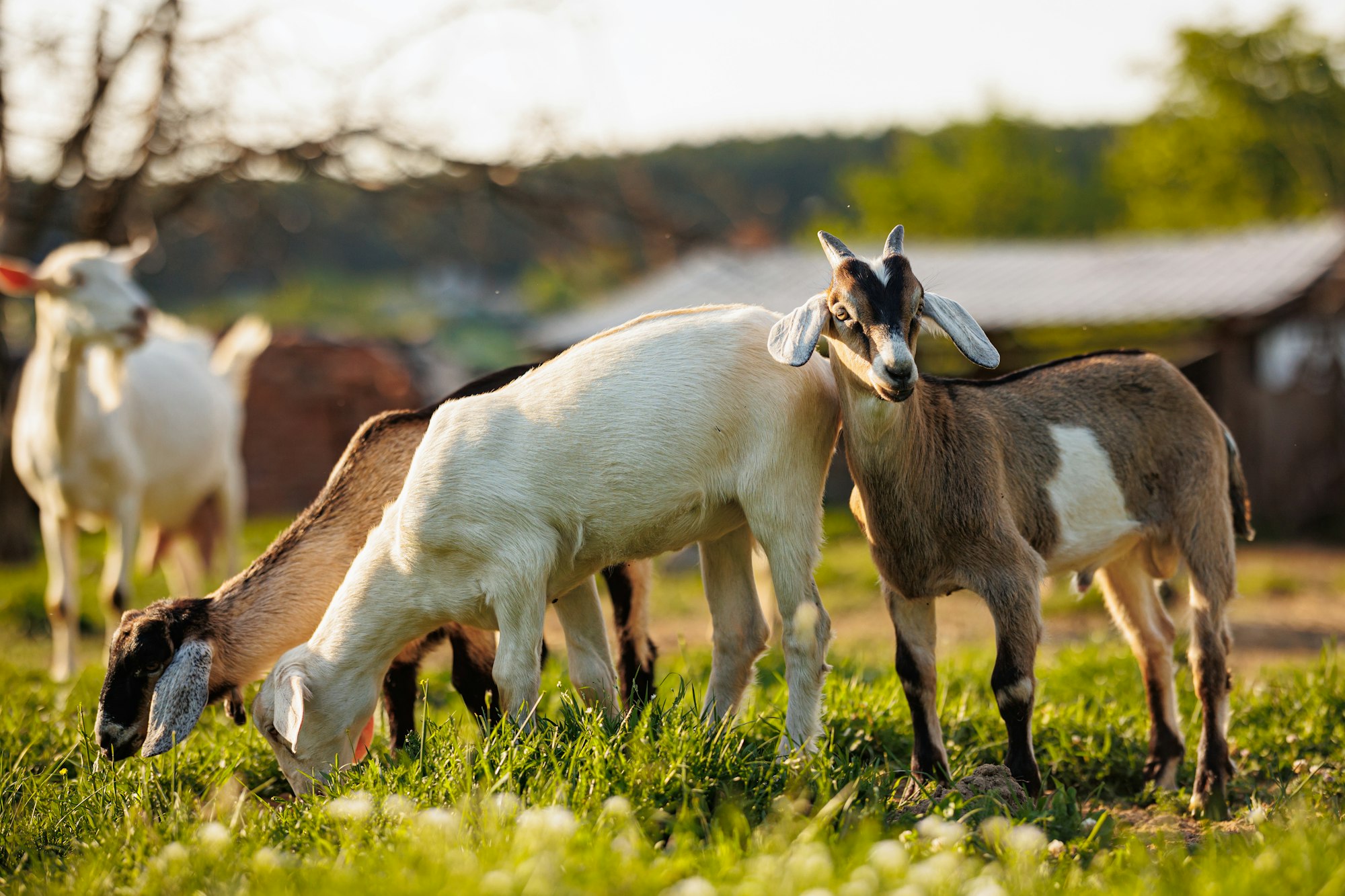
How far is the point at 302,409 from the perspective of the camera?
16844 mm

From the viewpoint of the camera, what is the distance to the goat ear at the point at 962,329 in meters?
3.57

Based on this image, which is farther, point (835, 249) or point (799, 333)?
point (835, 249)

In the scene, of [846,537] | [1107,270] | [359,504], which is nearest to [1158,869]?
[359,504]

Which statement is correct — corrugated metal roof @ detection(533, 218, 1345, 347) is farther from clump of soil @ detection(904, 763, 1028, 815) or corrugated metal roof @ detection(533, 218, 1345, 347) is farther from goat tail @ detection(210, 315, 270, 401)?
clump of soil @ detection(904, 763, 1028, 815)

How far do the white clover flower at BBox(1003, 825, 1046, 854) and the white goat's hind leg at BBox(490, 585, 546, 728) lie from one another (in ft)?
4.87

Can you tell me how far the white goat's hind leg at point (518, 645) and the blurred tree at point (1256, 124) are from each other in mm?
37661

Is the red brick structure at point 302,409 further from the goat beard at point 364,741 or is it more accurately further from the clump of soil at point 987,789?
the clump of soil at point 987,789

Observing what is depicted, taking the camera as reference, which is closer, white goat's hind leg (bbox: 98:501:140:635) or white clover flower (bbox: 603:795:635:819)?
white clover flower (bbox: 603:795:635:819)

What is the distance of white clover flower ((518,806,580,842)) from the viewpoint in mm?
2602

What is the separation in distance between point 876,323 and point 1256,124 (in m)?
38.6

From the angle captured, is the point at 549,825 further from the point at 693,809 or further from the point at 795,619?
the point at 795,619

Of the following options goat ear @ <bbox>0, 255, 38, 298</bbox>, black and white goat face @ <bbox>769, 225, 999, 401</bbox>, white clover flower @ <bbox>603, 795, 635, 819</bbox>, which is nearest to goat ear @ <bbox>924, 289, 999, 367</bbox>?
black and white goat face @ <bbox>769, 225, 999, 401</bbox>

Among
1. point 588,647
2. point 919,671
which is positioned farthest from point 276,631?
point 919,671

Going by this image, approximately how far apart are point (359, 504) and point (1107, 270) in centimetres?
1460
